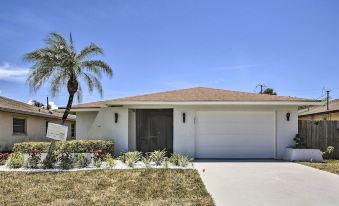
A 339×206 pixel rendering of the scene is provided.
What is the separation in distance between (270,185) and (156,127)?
8.77 m

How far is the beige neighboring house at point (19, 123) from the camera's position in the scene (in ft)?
66.0

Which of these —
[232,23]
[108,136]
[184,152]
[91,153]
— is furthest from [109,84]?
[232,23]

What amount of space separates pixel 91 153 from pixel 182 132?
15.0 ft

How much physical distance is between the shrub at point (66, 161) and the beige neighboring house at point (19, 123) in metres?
7.04

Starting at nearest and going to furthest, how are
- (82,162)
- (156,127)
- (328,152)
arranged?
(82,162), (328,152), (156,127)

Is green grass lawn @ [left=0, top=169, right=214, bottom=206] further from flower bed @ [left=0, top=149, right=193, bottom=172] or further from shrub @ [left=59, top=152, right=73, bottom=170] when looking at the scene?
shrub @ [left=59, top=152, right=73, bottom=170]

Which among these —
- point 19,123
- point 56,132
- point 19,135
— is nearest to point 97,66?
point 56,132

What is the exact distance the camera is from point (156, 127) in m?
17.6

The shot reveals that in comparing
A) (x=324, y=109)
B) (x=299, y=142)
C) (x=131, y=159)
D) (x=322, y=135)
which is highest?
(x=324, y=109)

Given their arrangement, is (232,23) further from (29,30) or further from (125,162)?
(29,30)

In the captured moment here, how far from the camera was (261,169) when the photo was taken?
12.9m

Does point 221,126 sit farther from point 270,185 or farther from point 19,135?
point 19,135

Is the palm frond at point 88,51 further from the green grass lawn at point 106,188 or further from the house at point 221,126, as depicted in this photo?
the green grass lawn at point 106,188

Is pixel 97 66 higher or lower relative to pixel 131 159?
higher
